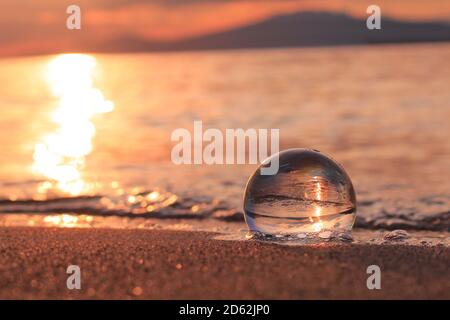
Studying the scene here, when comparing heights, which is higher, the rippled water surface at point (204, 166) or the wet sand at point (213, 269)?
the rippled water surface at point (204, 166)

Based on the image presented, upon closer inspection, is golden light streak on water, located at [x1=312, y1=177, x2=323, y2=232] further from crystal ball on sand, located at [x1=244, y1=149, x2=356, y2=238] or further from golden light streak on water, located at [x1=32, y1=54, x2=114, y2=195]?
golden light streak on water, located at [x1=32, y1=54, x2=114, y2=195]

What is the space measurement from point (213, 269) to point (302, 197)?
918 millimetres

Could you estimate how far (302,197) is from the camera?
462 centimetres

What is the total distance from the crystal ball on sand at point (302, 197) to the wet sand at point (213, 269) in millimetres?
178

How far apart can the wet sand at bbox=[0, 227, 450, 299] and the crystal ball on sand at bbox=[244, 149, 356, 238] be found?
18cm

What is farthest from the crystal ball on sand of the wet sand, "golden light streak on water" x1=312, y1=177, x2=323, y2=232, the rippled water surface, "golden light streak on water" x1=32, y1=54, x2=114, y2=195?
"golden light streak on water" x1=32, y1=54, x2=114, y2=195

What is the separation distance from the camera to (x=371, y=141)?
10.9 metres

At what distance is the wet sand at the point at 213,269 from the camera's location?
3582 millimetres

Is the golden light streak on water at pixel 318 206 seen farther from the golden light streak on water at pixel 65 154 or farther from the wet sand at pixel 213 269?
the golden light streak on water at pixel 65 154

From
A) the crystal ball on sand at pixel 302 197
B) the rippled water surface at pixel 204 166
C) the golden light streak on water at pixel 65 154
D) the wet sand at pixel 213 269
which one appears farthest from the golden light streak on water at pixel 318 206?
the golden light streak on water at pixel 65 154

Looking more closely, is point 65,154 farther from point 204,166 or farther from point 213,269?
point 213,269

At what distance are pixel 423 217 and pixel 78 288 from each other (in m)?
3.25

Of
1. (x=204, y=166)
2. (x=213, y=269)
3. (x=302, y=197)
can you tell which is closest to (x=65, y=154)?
(x=204, y=166)
